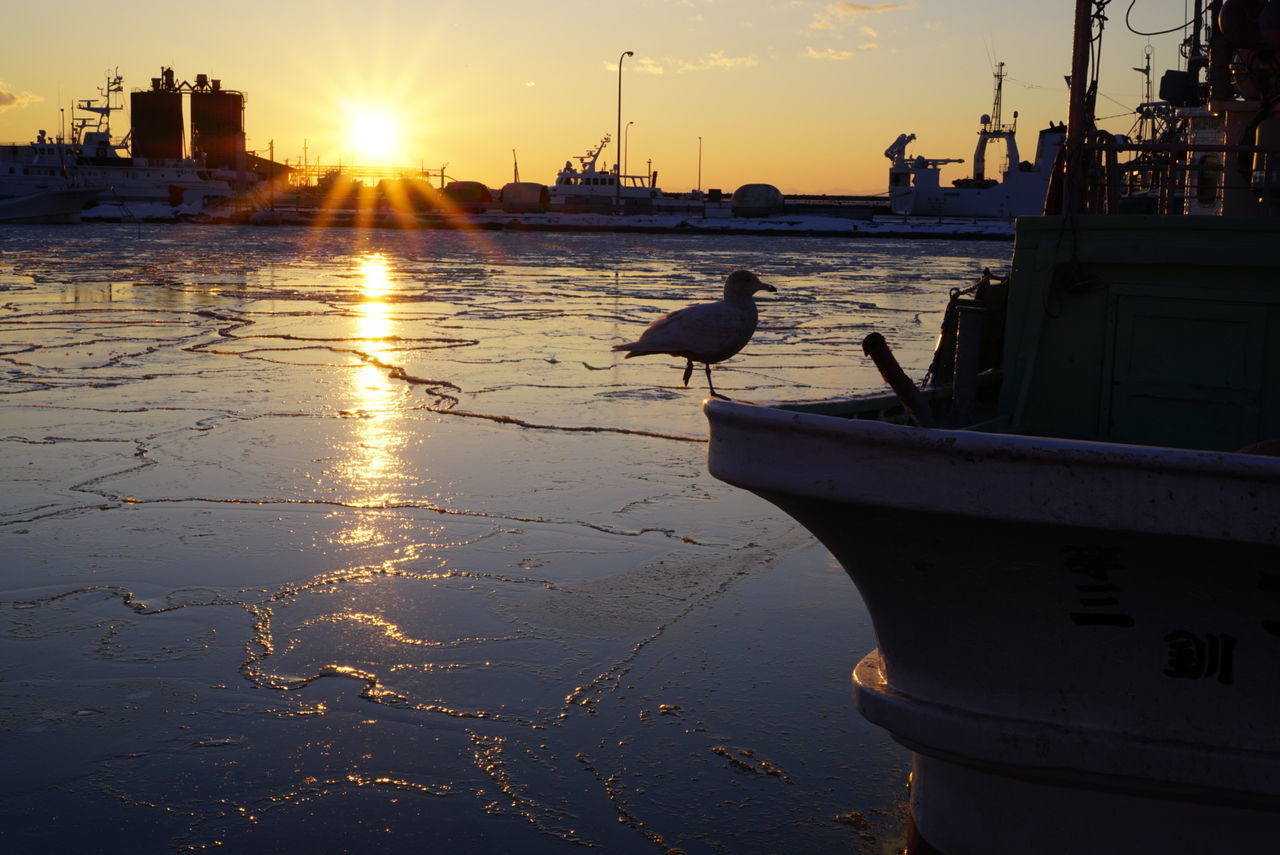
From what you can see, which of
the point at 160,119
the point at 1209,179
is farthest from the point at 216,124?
the point at 1209,179

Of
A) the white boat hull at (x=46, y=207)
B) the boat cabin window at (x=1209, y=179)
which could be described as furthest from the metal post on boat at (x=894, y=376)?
the white boat hull at (x=46, y=207)

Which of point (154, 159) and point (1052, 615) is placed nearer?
point (1052, 615)

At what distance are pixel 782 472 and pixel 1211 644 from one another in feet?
2.85

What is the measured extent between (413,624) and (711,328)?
2.29m

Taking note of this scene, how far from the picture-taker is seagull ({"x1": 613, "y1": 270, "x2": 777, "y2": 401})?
19.4 ft

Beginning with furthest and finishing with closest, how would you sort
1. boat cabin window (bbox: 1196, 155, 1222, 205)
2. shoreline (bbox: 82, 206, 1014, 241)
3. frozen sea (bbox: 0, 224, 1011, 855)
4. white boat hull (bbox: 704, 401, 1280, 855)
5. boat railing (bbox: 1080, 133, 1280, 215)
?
shoreline (bbox: 82, 206, 1014, 241) → boat cabin window (bbox: 1196, 155, 1222, 205) → boat railing (bbox: 1080, 133, 1280, 215) → frozen sea (bbox: 0, 224, 1011, 855) → white boat hull (bbox: 704, 401, 1280, 855)

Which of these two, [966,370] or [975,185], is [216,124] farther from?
[966,370]

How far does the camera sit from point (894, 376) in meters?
2.93

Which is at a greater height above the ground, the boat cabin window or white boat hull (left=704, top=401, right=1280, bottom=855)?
the boat cabin window

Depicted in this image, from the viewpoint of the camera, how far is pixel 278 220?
189ft

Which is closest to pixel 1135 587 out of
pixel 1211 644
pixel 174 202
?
pixel 1211 644

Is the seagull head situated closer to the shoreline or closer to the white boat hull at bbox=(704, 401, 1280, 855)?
the white boat hull at bbox=(704, 401, 1280, 855)

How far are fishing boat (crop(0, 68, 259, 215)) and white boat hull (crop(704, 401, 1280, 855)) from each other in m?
64.7

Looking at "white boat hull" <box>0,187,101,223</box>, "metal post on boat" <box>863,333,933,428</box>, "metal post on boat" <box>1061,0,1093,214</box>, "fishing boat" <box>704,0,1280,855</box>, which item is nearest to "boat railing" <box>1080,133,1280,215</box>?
"metal post on boat" <box>1061,0,1093,214</box>
